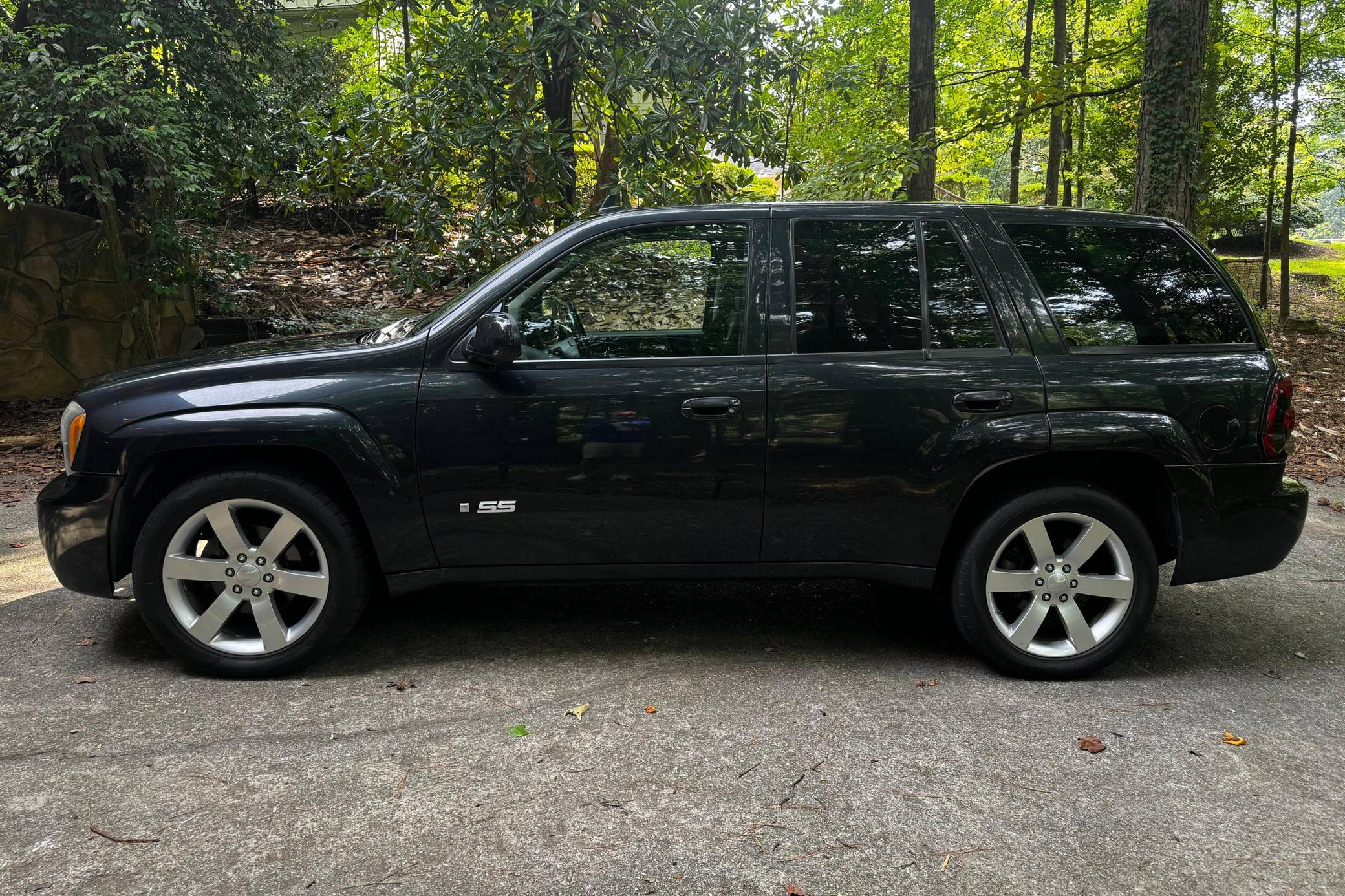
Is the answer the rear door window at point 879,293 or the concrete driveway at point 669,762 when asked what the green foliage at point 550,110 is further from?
the concrete driveway at point 669,762

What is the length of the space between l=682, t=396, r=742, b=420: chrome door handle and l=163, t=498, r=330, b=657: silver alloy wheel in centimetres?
147

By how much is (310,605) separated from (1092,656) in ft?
9.93

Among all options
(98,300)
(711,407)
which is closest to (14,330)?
(98,300)

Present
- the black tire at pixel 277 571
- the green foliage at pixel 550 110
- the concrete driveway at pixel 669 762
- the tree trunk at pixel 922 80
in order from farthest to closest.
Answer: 1. the tree trunk at pixel 922 80
2. the green foliage at pixel 550 110
3. the black tire at pixel 277 571
4. the concrete driveway at pixel 669 762

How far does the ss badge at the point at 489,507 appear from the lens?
3.54 metres

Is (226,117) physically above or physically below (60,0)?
below

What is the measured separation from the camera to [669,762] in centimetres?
302

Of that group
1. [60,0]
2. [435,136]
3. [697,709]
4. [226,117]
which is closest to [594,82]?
[435,136]

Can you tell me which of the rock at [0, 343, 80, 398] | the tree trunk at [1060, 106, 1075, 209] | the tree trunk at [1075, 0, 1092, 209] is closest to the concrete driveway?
the rock at [0, 343, 80, 398]

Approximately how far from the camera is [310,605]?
368 cm

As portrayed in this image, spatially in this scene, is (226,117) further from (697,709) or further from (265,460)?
(697,709)

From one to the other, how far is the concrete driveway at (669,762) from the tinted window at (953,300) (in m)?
1.31

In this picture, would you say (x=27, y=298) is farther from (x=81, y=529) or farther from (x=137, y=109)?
(x=81, y=529)

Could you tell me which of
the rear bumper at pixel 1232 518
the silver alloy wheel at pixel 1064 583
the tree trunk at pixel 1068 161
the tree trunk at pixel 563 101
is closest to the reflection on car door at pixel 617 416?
the silver alloy wheel at pixel 1064 583
